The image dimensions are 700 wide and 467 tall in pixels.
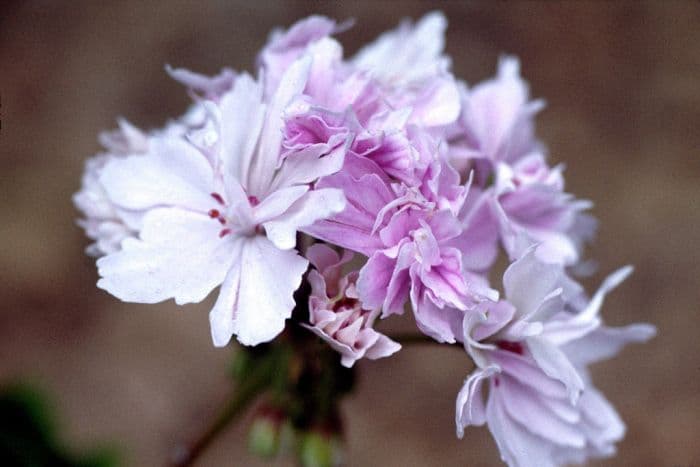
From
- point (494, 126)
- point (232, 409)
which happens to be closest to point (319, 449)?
point (232, 409)

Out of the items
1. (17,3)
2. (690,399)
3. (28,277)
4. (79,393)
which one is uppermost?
(17,3)

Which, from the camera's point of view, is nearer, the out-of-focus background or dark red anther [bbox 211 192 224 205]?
dark red anther [bbox 211 192 224 205]

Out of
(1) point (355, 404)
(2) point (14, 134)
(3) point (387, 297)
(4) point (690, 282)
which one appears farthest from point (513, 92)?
(2) point (14, 134)

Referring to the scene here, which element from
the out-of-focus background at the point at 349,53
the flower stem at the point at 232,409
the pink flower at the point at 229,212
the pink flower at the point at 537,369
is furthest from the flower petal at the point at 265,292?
the out-of-focus background at the point at 349,53

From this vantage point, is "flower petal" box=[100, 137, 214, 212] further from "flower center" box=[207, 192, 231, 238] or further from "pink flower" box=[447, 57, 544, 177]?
"pink flower" box=[447, 57, 544, 177]

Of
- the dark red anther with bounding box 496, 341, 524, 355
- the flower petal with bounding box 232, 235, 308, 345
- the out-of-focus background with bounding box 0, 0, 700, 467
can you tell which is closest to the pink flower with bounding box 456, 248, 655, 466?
the dark red anther with bounding box 496, 341, 524, 355

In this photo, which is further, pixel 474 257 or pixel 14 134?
pixel 14 134

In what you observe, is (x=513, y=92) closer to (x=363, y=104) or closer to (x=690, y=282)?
(x=363, y=104)

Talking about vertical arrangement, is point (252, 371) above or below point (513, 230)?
below
